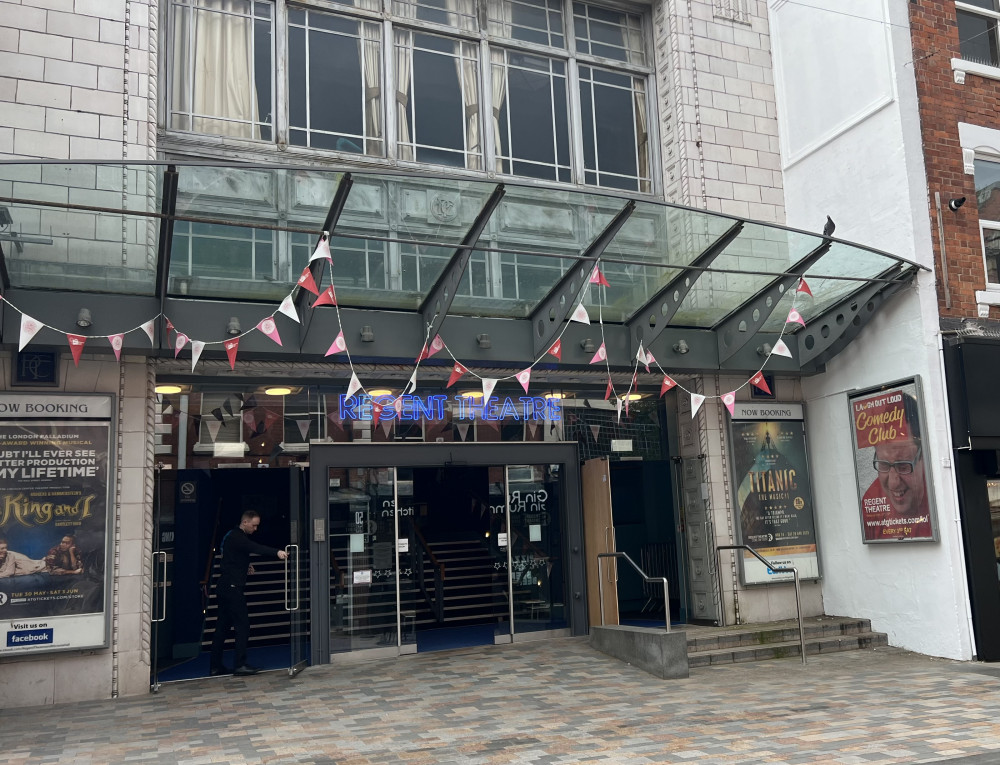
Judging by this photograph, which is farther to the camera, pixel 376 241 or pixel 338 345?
pixel 376 241

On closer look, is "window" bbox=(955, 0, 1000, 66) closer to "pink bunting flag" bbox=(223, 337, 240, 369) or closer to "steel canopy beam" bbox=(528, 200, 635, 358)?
"steel canopy beam" bbox=(528, 200, 635, 358)

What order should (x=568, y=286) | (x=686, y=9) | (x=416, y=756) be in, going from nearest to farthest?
(x=416, y=756) → (x=568, y=286) → (x=686, y=9)

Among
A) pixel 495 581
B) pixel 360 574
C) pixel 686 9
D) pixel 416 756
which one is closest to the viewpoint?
pixel 416 756

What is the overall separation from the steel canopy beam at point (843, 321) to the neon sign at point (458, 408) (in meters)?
2.99

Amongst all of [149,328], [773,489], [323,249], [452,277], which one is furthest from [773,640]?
[149,328]

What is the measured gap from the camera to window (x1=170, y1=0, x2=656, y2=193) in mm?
9430

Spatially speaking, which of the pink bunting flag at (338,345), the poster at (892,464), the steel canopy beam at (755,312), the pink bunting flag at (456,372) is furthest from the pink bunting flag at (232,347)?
the poster at (892,464)

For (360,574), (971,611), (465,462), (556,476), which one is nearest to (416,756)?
(360,574)

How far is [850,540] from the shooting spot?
34.0ft

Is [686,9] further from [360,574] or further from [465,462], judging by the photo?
[360,574]

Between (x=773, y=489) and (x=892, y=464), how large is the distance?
144 centimetres

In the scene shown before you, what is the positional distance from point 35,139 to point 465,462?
17.3 feet

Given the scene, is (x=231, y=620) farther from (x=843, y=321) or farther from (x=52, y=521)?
(x=843, y=321)

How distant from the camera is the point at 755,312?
9.46 meters
